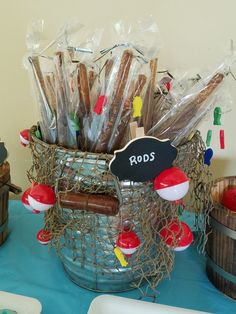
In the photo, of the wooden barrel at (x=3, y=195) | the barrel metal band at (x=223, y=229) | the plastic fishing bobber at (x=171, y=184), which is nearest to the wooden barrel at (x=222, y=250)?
the barrel metal band at (x=223, y=229)

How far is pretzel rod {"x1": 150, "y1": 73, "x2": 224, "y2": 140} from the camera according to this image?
17.3 inches

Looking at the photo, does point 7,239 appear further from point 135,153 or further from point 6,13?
point 6,13

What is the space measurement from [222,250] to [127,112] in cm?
23

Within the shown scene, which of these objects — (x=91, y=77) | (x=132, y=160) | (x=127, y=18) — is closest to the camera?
(x=132, y=160)

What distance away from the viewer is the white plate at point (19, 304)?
16.8 inches

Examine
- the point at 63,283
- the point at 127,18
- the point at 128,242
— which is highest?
the point at 127,18

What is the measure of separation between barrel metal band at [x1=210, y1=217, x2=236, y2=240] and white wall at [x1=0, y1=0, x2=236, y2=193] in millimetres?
265

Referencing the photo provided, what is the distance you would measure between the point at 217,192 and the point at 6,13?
0.56 m

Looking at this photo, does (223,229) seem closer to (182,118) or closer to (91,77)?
(182,118)

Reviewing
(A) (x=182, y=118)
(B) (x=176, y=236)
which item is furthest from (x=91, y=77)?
(B) (x=176, y=236)

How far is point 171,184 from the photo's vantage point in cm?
37

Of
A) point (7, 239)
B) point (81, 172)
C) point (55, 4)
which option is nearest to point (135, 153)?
point (81, 172)

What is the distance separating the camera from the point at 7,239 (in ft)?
2.02

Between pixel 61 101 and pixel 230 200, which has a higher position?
pixel 61 101
